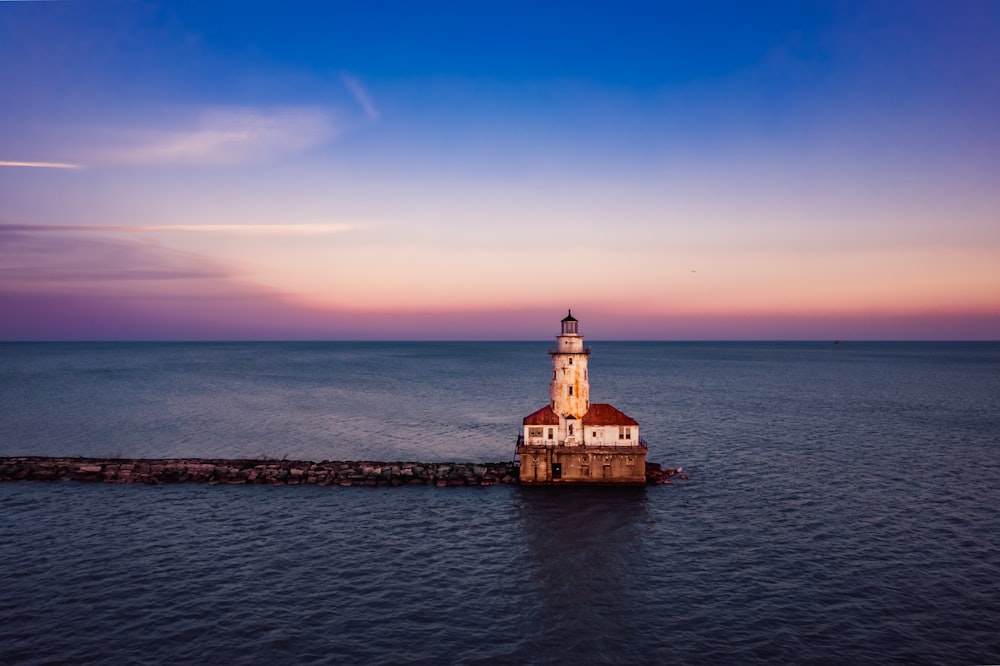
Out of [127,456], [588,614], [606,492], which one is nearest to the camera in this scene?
[588,614]

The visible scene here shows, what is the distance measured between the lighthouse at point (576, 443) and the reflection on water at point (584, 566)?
54.7 inches

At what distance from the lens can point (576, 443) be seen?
53.8 m

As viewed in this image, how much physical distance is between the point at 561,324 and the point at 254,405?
244ft

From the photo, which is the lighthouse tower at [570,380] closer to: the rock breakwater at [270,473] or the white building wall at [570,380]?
the white building wall at [570,380]

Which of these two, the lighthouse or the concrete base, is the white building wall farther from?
the concrete base

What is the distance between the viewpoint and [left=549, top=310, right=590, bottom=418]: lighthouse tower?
53906 millimetres

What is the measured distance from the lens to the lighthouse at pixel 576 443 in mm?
53156

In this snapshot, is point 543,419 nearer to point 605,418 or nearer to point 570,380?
point 570,380

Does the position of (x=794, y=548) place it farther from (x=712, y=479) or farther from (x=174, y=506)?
(x=174, y=506)

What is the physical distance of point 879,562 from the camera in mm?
37219

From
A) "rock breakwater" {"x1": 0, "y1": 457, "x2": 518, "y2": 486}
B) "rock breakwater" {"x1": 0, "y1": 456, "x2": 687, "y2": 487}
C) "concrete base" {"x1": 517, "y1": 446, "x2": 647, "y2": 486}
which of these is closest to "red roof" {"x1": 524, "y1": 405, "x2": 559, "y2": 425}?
"concrete base" {"x1": 517, "y1": 446, "x2": 647, "y2": 486}

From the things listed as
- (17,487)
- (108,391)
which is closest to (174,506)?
(17,487)

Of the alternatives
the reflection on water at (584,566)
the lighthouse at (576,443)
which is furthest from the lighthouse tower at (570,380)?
the reflection on water at (584,566)

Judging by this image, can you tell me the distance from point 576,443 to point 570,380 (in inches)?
225
